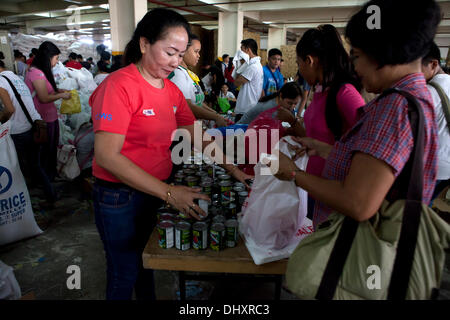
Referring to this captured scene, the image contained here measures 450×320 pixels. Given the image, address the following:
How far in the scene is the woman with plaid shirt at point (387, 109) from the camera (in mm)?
775

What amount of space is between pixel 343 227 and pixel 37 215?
350 cm

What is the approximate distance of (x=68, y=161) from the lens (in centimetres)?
376

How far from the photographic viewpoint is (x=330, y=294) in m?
0.86

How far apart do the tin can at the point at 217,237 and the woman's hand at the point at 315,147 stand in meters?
0.57

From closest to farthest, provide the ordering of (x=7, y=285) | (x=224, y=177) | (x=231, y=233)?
1. (x=231, y=233)
2. (x=7, y=285)
3. (x=224, y=177)

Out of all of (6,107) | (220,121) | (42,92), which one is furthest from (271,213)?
(42,92)

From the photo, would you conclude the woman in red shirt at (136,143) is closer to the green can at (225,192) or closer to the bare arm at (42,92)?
the green can at (225,192)

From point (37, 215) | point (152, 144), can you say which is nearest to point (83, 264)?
point (37, 215)

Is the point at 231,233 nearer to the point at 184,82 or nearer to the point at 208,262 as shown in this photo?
the point at 208,262

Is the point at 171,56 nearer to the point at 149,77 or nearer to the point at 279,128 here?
the point at 149,77

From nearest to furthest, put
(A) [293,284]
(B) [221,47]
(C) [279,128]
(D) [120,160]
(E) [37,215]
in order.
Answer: (A) [293,284], (D) [120,160], (C) [279,128], (E) [37,215], (B) [221,47]

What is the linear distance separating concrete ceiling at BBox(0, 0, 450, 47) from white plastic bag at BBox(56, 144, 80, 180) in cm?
545

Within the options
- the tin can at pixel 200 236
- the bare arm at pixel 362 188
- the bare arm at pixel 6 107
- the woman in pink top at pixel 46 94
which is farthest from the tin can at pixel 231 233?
the woman in pink top at pixel 46 94

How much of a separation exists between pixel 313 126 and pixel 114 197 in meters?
1.14
